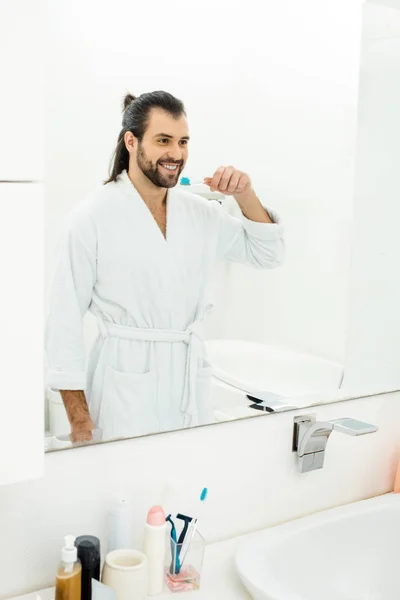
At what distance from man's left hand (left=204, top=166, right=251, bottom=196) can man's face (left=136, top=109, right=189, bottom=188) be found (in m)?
0.07

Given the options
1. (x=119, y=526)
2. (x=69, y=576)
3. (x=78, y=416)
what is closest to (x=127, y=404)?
(x=78, y=416)

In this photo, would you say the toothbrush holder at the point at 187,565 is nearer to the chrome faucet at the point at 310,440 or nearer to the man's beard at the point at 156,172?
the chrome faucet at the point at 310,440

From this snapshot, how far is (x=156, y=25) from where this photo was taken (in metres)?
1.17

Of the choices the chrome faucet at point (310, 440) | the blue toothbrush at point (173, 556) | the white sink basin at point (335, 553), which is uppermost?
the chrome faucet at point (310, 440)

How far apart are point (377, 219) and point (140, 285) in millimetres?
647

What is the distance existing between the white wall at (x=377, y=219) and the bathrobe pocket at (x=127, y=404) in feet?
1.69

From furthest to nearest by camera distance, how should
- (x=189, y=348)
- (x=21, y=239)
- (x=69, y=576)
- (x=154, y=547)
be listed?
→ (x=189, y=348)
(x=154, y=547)
(x=69, y=576)
(x=21, y=239)

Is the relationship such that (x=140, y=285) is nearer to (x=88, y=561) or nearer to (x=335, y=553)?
(x=88, y=561)

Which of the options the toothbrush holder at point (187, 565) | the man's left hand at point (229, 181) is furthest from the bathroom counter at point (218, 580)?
the man's left hand at point (229, 181)

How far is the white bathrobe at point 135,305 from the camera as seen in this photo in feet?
3.82

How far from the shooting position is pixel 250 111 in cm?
130

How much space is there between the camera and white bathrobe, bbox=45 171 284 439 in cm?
117

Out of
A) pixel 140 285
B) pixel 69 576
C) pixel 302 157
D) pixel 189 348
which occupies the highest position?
pixel 302 157

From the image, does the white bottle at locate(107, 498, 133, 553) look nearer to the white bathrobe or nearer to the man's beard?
the white bathrobe
